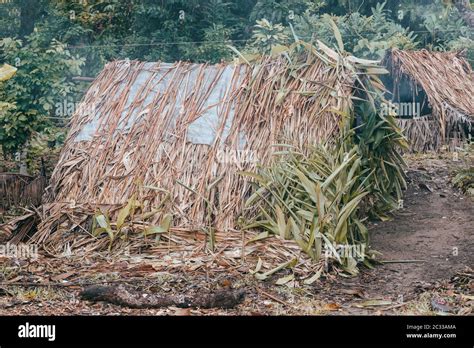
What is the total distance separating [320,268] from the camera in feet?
16.1

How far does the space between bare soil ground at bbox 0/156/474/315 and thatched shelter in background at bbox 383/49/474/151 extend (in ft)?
6.58

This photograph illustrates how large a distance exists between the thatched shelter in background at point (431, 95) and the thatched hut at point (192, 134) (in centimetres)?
196

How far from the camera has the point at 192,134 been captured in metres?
5.72

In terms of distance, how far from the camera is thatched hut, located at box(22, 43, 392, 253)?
5.46 m

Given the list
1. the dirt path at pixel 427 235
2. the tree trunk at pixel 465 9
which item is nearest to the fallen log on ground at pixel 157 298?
the dirt path at pixel 427 235

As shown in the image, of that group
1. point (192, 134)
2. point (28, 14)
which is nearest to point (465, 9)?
point (192, 134)

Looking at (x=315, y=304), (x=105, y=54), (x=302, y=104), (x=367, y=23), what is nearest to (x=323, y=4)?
(x=367, y=23)

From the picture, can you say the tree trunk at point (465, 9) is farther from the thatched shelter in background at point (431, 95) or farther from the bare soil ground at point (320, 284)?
the bare soil ground at point (320, 284)

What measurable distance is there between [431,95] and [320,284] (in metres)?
3.56

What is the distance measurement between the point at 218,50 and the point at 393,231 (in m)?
2.44

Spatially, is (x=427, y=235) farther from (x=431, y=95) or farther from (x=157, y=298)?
(x=431, y=95)

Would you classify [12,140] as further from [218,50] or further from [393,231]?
[393,231]

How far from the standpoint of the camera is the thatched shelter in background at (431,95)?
24.8ft

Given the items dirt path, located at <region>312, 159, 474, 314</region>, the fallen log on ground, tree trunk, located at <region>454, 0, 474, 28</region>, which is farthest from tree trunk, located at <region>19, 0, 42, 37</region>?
tree trunk, located at <region>454, 0, 474, 28</region>
